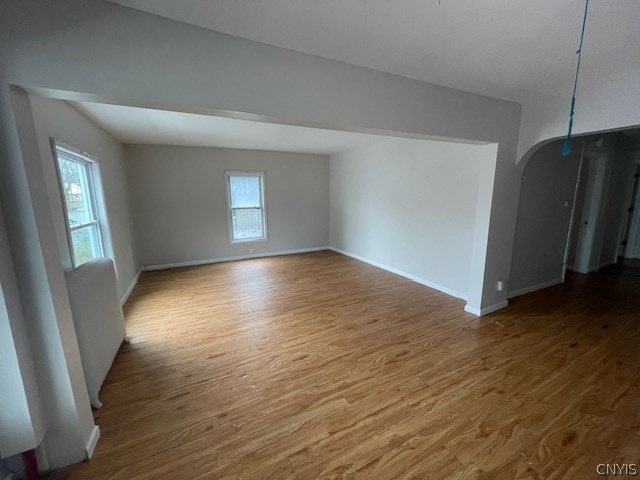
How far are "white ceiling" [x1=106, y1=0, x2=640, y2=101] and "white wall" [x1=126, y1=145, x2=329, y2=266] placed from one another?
410 centimetres

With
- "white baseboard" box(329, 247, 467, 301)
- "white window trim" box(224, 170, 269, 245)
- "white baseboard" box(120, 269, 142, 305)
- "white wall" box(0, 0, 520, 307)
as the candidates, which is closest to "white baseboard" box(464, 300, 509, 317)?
"white baseboard" box(329, 247, 467, 301)

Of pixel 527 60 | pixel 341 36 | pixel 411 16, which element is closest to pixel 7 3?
pixel 341 36

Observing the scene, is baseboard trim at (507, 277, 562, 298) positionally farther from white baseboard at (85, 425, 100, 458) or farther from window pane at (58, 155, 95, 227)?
window pane at (58, 155, 95, 227)

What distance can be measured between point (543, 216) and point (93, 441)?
16.8ft

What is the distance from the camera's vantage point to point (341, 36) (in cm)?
153

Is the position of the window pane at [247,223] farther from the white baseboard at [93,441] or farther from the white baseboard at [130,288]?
the white baseboard at [93,441]

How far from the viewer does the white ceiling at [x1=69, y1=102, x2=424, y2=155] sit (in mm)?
2789

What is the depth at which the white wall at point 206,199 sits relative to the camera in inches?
189

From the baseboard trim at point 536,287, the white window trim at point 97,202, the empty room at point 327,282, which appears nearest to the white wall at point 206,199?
the empty room at point 327,282

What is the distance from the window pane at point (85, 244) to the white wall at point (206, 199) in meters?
1.86

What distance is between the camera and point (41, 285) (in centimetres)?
123

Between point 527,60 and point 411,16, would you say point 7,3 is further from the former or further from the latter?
point 527,60

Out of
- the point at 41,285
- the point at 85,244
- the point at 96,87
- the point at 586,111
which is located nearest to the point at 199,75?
the point at 96,87

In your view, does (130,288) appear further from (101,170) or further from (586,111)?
(586,111)
